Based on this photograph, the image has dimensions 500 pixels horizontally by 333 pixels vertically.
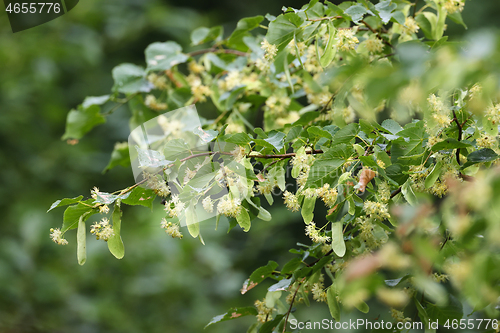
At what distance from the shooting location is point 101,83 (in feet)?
6.42

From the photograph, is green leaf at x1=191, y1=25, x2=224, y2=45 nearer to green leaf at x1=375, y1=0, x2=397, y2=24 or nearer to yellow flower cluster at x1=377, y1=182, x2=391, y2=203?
green leaf at x1=375, y1=0, x2=397, y2=24

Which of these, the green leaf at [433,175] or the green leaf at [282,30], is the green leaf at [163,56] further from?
the green leaf at [433,175]

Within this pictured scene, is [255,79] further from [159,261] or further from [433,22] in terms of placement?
[159,261]

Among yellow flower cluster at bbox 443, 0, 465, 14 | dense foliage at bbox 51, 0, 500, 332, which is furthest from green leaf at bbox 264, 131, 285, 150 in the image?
yellow flower cluster at bbox 443, 0, 465, 14

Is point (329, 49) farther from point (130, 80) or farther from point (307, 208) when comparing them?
point (130, 80)

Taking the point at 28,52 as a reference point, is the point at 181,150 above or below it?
above

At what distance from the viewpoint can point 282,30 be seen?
0.46 meters

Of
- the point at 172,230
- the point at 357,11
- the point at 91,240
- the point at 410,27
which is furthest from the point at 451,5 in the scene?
the point at 91,240

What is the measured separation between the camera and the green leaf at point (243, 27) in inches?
25.6

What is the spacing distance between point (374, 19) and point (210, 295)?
1372 millimetres

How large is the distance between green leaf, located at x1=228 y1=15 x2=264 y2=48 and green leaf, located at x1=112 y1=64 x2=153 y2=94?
19 centimetres

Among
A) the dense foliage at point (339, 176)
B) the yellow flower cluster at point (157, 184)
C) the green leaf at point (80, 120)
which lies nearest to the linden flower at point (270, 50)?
the dense foliage at point (339, 176)

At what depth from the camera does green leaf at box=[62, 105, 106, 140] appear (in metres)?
0.76

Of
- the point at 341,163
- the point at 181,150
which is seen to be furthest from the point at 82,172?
the point at 341,163
